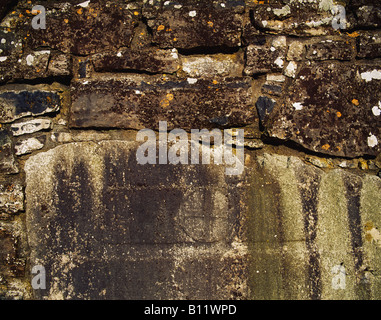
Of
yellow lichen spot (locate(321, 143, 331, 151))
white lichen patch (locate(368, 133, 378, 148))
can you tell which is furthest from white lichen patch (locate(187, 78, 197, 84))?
white lichen patch (locate(368, 133, 378, 148))

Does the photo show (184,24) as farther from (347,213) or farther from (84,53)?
(347,213)

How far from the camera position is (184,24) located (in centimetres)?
159

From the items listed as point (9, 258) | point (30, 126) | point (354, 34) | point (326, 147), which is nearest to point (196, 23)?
point (354, 34)

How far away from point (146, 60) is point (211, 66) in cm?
37

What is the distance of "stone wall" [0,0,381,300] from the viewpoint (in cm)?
153

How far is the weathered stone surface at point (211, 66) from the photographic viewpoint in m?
1.60

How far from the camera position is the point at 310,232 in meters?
1.53

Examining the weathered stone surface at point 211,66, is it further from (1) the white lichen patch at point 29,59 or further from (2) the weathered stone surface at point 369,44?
(1) the white lichen patch at point 29,59

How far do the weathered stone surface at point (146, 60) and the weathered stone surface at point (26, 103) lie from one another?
376 mm

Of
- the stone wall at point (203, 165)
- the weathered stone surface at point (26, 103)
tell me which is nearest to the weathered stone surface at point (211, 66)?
the stone wall at point (203, 165)

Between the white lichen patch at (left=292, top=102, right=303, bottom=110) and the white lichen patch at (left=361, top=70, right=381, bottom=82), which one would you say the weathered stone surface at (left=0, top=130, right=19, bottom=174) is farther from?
the white lichen patch at (left=361, top=70, right=381, bottom=82)

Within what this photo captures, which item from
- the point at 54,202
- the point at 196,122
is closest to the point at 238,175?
the point at 196,122

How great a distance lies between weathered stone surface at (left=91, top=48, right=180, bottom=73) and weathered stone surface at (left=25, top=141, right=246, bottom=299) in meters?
0.44

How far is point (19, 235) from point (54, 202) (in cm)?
27
